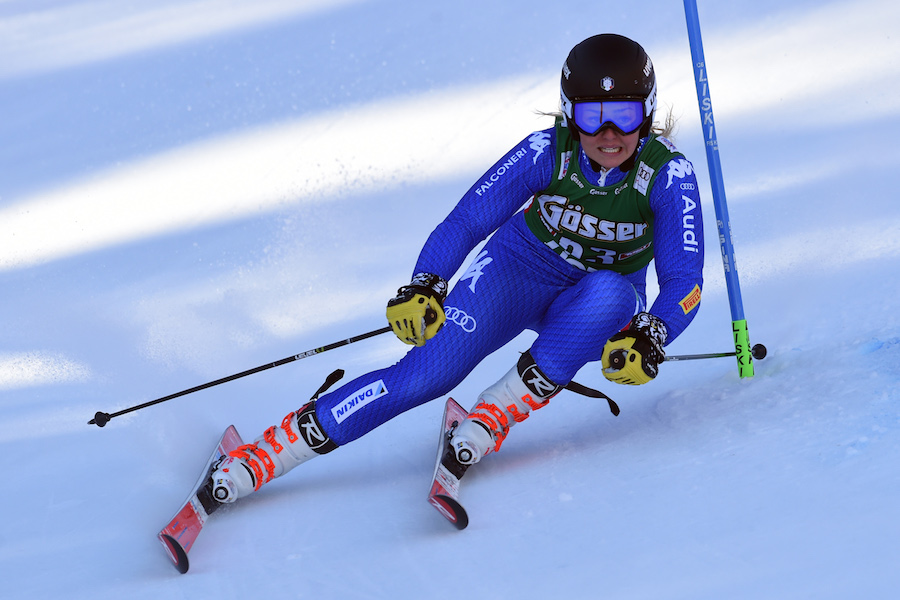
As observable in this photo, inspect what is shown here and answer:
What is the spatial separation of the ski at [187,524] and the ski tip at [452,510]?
0.59 metres

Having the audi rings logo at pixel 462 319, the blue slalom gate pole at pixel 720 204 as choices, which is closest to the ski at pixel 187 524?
the audi rings logo at pixel 462 319

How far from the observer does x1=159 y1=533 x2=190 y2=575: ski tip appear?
2338mm

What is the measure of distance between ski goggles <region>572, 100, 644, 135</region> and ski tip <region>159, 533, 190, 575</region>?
136 cm

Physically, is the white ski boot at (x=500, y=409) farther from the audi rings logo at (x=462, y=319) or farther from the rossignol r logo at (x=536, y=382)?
the audi rings logo at (x=462, y=319)

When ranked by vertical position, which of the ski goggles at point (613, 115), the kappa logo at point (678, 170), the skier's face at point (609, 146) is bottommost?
the kappa logo at point (678, 170)

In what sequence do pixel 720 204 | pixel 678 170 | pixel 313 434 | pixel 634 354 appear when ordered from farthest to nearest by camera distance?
1. pixel 720 204
2. pixel 313 434
3. pixel 678 170
4. pixel 634 354

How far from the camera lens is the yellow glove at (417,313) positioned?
8.11 ft

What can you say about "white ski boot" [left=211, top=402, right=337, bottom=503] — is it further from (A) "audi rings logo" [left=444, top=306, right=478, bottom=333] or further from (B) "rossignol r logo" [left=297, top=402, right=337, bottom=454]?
(A) "audi rings logo" [left=444, top=306, right=478, bottom=333]

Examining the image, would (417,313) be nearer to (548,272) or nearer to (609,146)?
(548,272)

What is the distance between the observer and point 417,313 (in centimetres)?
247

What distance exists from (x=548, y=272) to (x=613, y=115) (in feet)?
1.71

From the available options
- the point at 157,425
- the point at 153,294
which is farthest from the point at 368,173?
the point at 157,425

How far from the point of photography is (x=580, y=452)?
8.93 ft

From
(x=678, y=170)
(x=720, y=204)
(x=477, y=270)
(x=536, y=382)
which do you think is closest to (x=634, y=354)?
(x=536, y=382)
